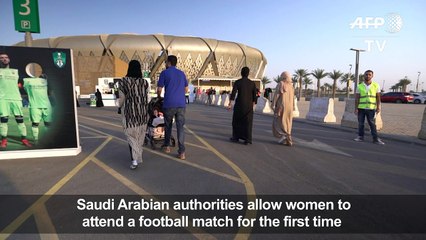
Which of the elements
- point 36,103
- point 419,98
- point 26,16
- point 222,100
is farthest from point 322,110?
point 419,98

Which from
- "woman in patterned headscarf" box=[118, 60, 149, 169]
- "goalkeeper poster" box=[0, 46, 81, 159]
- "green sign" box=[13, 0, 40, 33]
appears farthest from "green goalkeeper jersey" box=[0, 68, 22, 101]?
"green sign" box=[13, 0, 40, 33]

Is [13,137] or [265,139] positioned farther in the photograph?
[265,139]

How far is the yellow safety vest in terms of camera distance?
785 centimetres

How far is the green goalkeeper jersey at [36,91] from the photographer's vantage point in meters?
5.61

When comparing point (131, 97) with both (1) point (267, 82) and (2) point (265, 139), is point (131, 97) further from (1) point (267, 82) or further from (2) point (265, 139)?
(1) point (267, 82)

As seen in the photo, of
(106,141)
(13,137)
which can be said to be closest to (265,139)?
(106,141)

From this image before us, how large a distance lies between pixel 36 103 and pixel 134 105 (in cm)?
230

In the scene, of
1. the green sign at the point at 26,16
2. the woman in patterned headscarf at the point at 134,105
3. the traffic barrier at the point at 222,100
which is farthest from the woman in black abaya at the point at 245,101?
the traffic barrier at the point at 222,100

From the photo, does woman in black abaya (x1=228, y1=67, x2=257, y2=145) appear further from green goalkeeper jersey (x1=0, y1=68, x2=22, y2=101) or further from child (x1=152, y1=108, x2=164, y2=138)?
green goalkeeper jersey (x1=0, y1=68, x2=22, y2=101)

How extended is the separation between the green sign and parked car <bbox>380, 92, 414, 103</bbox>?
43284 millimetres

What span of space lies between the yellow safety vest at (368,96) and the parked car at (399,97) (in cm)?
3693

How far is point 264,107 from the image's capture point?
19297 mm

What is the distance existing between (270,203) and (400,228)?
54.3 inches

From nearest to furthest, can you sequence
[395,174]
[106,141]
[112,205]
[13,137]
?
[112,205] < [395,174] < [13,137] < [106,141]
